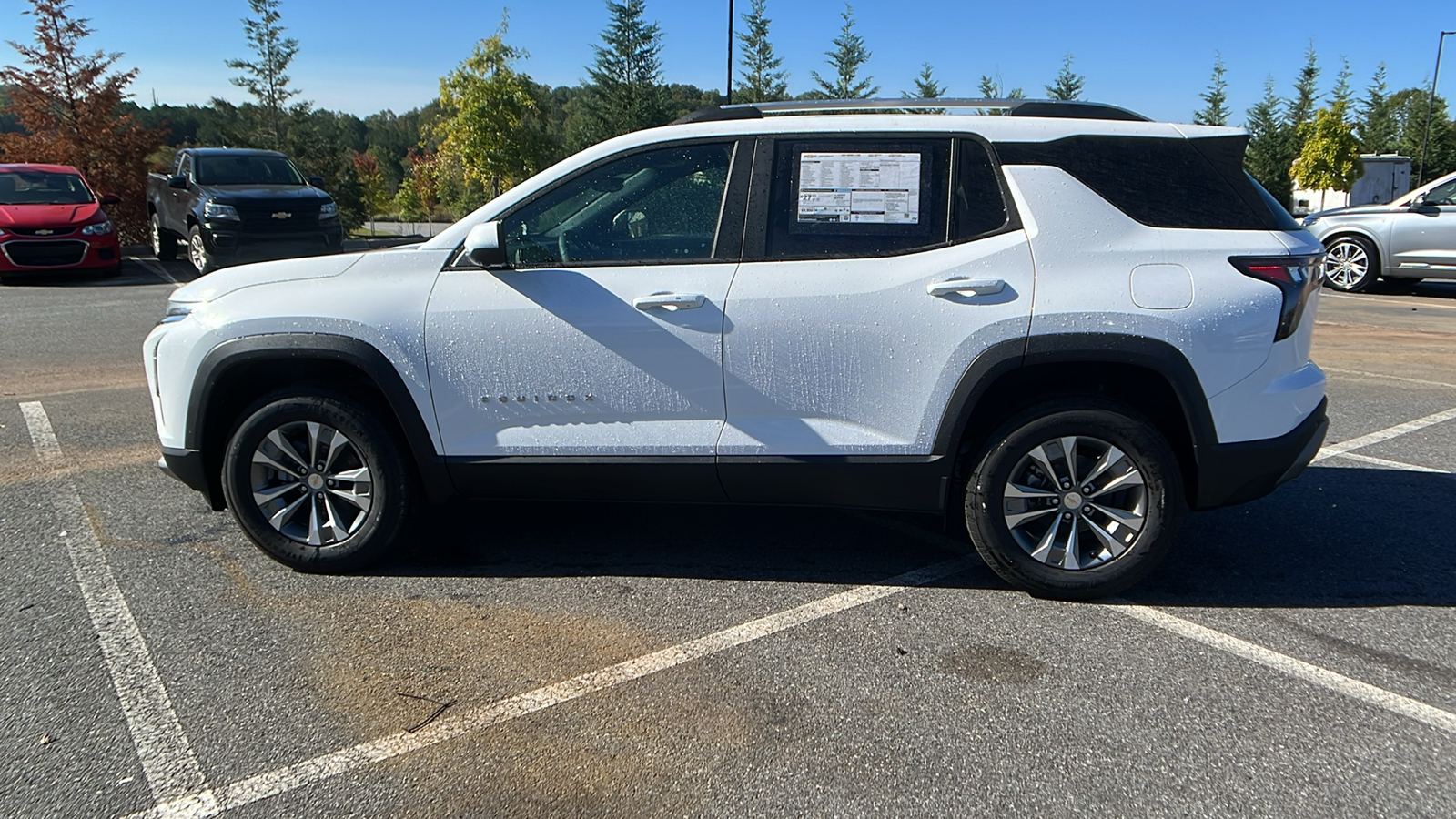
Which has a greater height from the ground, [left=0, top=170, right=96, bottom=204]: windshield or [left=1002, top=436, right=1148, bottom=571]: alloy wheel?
[left=0, top=170, right=96, bottom=204]: windshield

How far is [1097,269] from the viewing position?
361 centimetres

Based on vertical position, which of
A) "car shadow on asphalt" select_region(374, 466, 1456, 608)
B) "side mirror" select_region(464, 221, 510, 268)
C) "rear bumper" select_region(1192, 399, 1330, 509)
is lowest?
"car shadow on asphalt" select_region(374, 466, 1456, 608)

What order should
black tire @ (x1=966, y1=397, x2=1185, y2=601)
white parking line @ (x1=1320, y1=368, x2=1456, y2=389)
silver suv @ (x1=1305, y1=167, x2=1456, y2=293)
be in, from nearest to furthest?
black tire @ (x1=966, y1=397, x2=1185, y2=601) < white parking line @ (x1=1320, y1=368, x2=1456, y2=389) < silver suv @ (x1=1305, y1=167, x2=1456, y2=293)

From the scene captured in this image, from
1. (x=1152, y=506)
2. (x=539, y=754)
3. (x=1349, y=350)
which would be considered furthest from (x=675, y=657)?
(x=1349, y=350)

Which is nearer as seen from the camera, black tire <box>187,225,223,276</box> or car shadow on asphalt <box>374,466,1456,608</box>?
car shadow on asphalt <box>374,466,1456,608</box>

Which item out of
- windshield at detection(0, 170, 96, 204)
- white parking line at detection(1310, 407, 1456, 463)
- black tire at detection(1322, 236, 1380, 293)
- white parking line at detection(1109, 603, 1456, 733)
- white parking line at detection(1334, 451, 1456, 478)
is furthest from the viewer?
windshield at detection(0, 170, 96, 204)

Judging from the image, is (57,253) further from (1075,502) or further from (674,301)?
(1075,502)

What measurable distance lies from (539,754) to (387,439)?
5.42ft

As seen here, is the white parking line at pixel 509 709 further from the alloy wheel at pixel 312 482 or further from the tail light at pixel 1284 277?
the tail light at pixel 1284 277

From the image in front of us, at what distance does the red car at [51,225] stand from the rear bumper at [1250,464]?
51.8 feet

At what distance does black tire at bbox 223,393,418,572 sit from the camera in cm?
398

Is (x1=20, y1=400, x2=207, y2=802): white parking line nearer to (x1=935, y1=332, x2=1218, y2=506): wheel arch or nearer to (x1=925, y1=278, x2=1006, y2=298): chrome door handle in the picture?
(x1=935, y1=332, x2=1218, y2=506): wheel arch

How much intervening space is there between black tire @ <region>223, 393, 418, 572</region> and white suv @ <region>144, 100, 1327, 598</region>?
0.4 inches

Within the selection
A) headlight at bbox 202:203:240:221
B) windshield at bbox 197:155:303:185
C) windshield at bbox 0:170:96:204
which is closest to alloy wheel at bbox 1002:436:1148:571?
headlight at bbox 202:203:240:221
